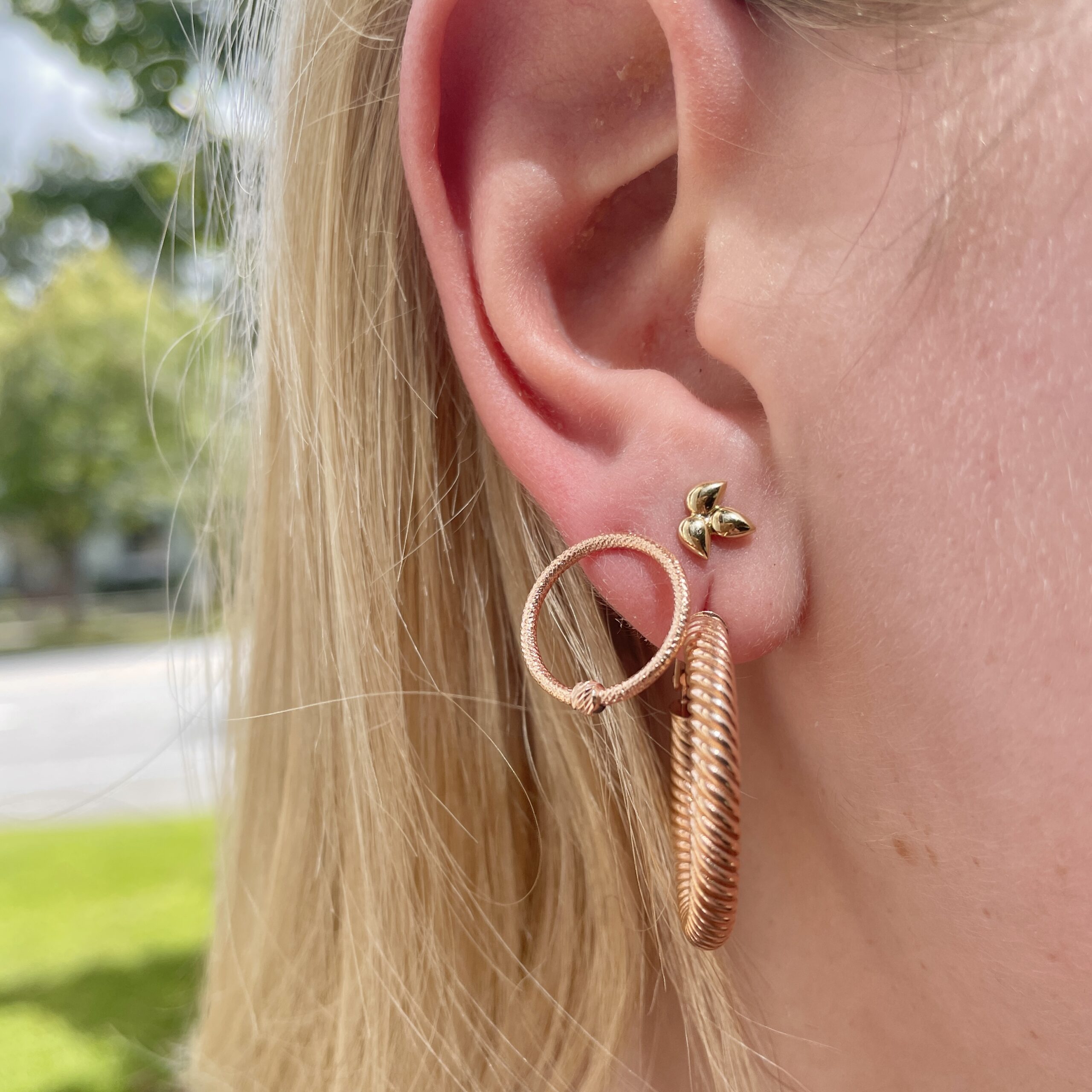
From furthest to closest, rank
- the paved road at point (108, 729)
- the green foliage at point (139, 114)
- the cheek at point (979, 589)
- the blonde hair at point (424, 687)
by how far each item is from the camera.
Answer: the paved road at point (108, 729) < the green foliage at point (139, 114) < the blonde hair at point (424, 687) < the cheek at point (979, 589)

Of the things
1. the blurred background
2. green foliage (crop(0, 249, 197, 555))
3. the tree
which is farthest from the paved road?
green foliage (crop(0, 249, 197, 555))

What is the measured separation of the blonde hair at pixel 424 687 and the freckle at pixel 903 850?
0.87ft

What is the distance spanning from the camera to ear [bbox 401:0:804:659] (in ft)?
2.64

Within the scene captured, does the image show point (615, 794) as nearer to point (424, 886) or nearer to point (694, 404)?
point (424, 886)

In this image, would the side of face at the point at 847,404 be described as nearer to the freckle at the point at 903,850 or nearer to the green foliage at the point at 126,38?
the freckle at the point at 903,850

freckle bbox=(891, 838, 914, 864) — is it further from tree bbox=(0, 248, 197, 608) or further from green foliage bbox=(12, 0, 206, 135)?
tree bbox=(0, 248, 197, 608)

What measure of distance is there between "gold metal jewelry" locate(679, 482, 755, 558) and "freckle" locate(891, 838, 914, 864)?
29 cm

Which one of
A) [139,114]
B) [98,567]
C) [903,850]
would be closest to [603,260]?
[903,850]

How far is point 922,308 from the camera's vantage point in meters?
0.74

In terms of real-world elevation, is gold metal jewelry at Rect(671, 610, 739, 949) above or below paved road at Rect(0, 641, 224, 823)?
above

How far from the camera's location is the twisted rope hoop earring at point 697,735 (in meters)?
0.77

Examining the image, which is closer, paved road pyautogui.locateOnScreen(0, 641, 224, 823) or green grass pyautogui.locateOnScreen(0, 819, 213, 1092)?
paved road pyautogui.locateOnScreen(0, 641, 224, 823)

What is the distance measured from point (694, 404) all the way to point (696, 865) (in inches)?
15.0

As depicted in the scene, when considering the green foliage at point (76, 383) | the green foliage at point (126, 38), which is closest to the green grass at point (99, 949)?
the green foliage at point (126, 38)
